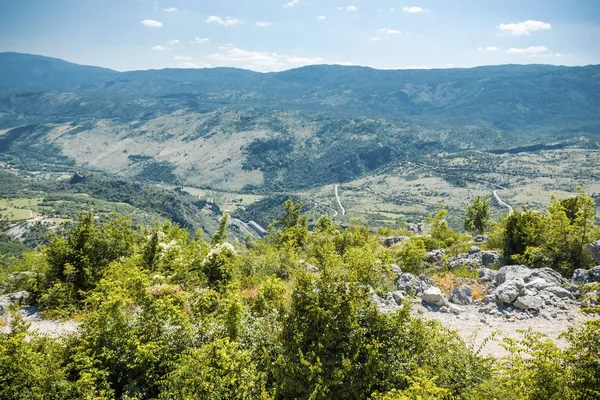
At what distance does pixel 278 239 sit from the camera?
110ft

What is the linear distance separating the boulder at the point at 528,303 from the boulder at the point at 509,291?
28cm

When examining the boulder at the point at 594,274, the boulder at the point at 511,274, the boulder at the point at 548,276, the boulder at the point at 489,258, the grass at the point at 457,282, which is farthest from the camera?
the boulder at the point at 489,258

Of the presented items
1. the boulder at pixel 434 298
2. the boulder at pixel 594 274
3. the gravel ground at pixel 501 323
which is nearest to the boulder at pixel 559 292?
the gravel ground at pixel 501 323

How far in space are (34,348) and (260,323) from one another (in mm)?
7164

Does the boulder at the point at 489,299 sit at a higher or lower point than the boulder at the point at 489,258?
higher

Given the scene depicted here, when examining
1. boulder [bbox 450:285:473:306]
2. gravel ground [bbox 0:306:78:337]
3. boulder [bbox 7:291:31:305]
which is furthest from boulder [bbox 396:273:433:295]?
boulder [bbox 7:291:31:305]

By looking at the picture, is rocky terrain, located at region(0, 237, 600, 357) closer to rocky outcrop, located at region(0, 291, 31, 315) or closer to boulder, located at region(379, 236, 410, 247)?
rocky outcrop, located at region(0, 291, 31, 315)

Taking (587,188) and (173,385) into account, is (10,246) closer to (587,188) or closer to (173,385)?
(173,385)

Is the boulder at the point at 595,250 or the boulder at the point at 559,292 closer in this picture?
the boulder at the point at 559,292

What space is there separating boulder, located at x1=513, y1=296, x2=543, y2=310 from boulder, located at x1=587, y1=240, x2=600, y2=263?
5.61 metres

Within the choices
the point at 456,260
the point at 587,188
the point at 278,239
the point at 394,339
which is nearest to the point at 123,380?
the point at 394,339

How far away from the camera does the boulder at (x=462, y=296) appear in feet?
56.5

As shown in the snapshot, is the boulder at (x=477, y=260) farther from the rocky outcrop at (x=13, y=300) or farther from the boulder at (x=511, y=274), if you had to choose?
the rocky outcrop at (x=13, y=300)

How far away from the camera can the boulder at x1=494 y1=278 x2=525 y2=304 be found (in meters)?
16.2
